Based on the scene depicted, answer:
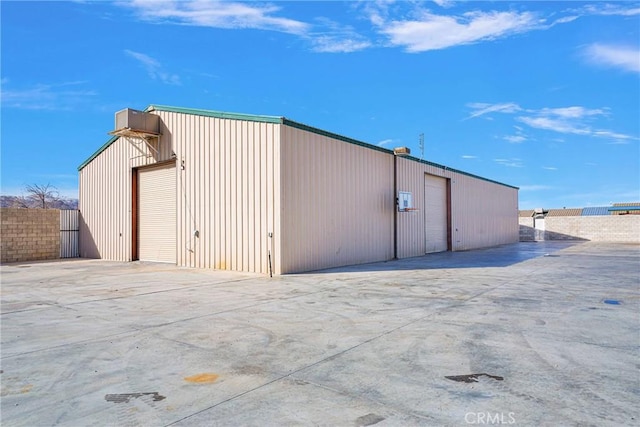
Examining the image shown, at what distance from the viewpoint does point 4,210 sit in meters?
18.2

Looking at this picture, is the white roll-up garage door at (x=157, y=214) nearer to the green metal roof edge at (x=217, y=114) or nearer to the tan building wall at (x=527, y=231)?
the green metal roof edge at (x=217, y=114)

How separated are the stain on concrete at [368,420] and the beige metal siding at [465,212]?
14746 mm

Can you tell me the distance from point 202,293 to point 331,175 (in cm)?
649

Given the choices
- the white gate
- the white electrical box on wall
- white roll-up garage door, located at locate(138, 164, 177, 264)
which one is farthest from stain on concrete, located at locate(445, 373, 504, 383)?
the white gate

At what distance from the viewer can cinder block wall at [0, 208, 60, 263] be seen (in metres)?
18.2

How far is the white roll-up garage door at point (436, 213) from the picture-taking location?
20531 millimetres

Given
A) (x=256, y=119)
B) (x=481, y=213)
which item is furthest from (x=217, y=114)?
(x=481, y=213)

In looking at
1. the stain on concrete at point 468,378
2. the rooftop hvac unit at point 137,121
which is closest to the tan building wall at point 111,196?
the rooftop hvac unit at point 137,121

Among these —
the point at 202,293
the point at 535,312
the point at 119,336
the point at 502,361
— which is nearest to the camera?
the point at 502,361

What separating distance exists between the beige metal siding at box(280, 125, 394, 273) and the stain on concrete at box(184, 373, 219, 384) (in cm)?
783

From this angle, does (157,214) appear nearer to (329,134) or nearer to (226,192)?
(226,192)

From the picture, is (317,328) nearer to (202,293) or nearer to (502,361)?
(502,361)

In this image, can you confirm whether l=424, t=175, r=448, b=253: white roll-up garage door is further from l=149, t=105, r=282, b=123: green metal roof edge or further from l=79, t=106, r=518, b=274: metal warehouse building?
l=149, t=105, r=282, b=123: green metal roof edge

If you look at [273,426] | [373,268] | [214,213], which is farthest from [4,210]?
[273,426]
